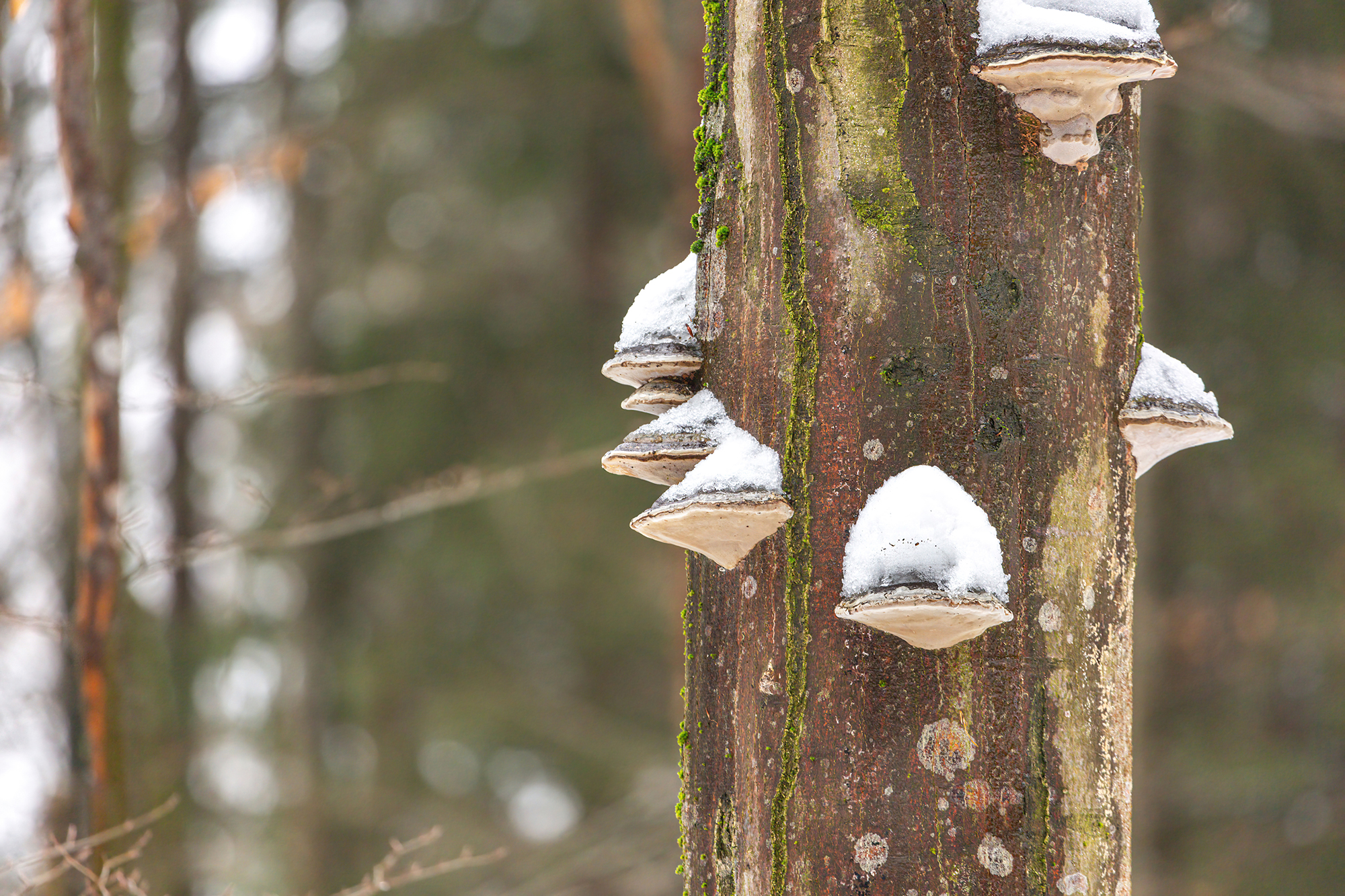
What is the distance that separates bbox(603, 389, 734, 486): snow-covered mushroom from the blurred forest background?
5891mm

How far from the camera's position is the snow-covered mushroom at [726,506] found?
1.40 metres

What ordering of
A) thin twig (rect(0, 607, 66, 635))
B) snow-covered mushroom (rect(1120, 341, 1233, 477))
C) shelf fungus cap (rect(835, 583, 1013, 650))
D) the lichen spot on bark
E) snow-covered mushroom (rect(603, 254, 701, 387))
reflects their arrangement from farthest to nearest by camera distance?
thin twig (rect(0, 607, 66, 635)), snow-covered mushroom (rect(603, 254, 701, 387)), snow-covered mushroom (rect(1120, 341, 1233, 477)), the lichen spot on bark, shelf fungus cap (rect(835, 583, 1013, 650))

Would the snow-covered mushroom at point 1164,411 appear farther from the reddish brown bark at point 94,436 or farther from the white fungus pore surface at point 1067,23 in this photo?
the reddish brown bark at point 94,436

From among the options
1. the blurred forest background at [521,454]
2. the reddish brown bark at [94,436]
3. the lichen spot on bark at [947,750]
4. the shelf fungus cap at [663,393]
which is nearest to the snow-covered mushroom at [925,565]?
the lichen spot on bark at [947,750]

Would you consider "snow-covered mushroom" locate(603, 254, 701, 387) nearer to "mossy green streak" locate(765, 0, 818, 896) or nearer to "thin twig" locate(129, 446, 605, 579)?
"mossy green streak" locate(765, 0, 818, 896)

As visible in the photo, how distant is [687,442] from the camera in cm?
152

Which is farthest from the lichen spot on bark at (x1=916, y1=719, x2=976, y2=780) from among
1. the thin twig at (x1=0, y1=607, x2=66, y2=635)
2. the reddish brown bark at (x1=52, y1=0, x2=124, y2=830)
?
the reddish brown bark at (x1=52, y1=0, x2=124, y2=830)

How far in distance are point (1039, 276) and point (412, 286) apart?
970cm

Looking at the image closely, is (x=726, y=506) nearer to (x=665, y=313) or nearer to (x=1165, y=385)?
(x=665, y=313)

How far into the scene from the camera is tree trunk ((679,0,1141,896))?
1397mm

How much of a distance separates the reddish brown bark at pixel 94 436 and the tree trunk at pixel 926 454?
258 centimetres

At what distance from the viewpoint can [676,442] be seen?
1.53 meters

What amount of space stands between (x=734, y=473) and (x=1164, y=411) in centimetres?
58

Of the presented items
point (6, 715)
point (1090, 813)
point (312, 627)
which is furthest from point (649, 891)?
point (1090, 813)
